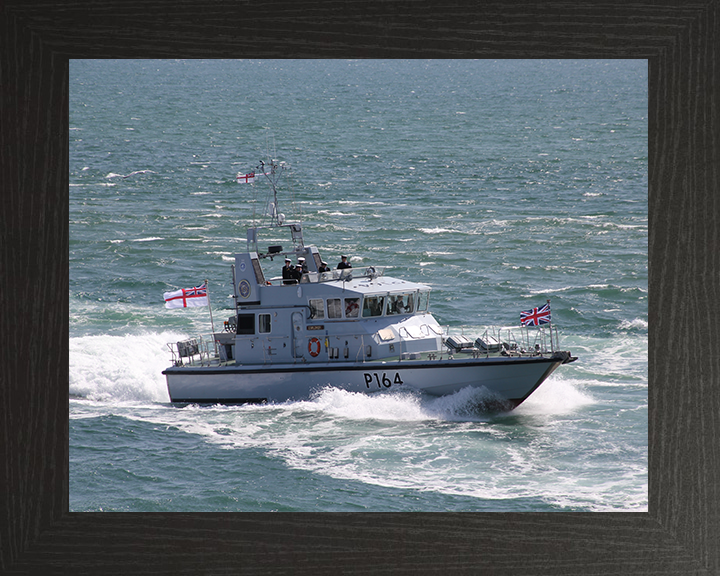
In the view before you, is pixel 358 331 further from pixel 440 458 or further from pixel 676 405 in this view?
pixel 676 405

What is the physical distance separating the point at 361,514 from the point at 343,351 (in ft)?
36.9

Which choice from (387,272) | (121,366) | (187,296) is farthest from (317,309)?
(387,272)

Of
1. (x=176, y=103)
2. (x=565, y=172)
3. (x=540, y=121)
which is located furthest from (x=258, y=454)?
(x=176, y=103)

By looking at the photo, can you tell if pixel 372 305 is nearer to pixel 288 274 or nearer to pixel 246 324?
pixel 288 274

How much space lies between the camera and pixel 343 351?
49.1ft

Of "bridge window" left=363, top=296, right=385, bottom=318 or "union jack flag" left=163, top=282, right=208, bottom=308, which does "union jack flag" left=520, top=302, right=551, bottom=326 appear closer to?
"bridge window" left=363, top=296, right=385, bottom=318

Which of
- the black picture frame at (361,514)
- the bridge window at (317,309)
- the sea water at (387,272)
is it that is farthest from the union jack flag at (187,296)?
the black picture frame at (361,514)

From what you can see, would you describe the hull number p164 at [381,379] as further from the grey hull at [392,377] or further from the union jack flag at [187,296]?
the union jack flag at [187,296]

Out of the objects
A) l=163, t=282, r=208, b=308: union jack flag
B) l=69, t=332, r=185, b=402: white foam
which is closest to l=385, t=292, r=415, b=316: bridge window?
l=163, t=282, r=208, b=308: union jack flag

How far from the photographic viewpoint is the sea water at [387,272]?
1130 centimetres

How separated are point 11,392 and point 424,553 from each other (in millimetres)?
1724

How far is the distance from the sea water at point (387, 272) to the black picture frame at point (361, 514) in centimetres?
140

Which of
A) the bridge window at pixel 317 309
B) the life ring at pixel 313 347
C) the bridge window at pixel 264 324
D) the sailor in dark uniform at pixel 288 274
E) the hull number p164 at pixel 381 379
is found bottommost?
the hull number p164 at pixel 381 379

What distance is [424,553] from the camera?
377 cm
